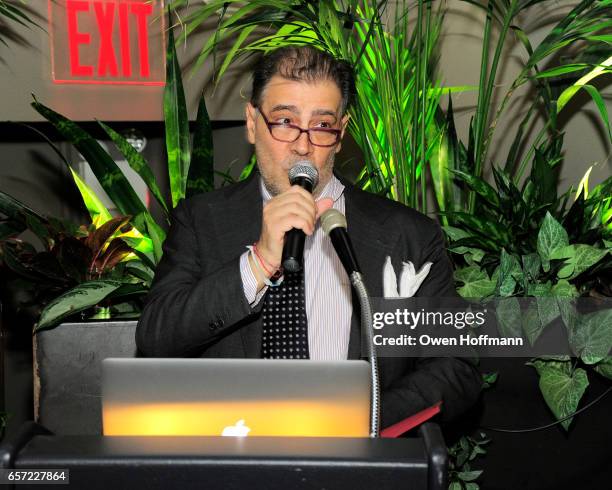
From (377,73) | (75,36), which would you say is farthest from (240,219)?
(75,36)

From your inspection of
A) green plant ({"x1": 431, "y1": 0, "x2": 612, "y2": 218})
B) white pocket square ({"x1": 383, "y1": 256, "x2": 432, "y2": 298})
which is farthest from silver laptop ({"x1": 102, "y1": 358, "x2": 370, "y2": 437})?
green plant ({"x1": 431, "y1": 0, "x2": 612, "y2": 218})

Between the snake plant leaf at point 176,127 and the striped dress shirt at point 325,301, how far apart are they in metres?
0.79

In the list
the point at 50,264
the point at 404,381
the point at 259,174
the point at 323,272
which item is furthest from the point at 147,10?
the point at 404,381

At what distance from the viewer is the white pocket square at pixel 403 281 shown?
5.91 ft

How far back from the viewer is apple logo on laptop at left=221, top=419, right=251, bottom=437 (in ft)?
3.14

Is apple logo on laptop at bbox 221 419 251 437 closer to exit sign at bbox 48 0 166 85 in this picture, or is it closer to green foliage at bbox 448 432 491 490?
green foliage at bbox 448 432 491 490

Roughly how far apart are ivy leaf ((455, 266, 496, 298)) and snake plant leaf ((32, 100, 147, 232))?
0.92 metres

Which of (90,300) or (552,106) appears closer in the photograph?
(90,300)

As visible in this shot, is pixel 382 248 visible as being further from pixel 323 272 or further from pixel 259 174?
pixel 259 174

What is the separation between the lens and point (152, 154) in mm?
3746

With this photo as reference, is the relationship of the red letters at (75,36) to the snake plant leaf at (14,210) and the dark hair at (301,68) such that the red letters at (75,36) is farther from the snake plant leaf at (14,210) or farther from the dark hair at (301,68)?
the dark hair at (301,68)

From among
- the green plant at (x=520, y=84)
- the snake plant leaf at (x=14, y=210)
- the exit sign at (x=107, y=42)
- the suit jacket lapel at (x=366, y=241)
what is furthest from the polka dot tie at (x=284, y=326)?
the exit sign at (x=107, y=42)

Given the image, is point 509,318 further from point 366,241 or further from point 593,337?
point 366,241

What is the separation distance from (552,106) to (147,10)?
1.81 metres
